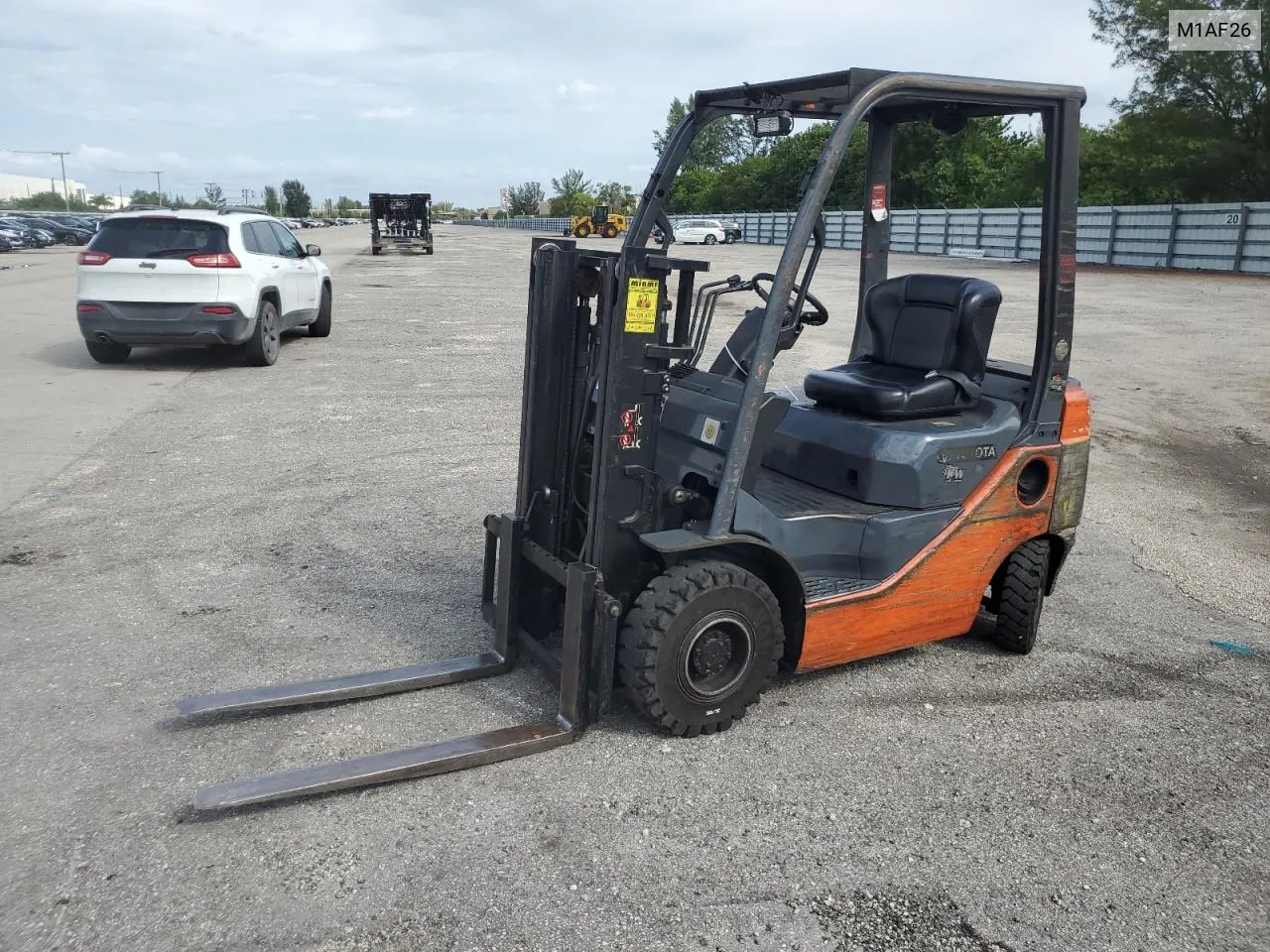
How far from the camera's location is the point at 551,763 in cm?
388

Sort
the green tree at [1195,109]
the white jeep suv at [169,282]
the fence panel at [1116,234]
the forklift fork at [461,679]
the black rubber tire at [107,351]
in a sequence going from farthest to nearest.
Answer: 1. the green tree at [1195,109]
2. the fence panel at [1116,234]
3. the black rubber tire at [107,351]
4. the white jeep suv at [169,282]
5. the forklift fork at [461,679]

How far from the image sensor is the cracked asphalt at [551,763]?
10.2 feet

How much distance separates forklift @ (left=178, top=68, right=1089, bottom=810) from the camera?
388 centimetres

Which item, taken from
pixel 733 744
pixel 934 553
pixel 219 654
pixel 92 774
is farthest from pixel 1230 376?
pixel 92 774

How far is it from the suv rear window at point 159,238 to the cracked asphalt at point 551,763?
4.63 metres

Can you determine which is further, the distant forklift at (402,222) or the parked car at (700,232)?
the parked car at (700,232)

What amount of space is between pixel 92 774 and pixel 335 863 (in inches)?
43.6

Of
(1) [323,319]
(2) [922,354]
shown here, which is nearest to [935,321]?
(2) [922,354]

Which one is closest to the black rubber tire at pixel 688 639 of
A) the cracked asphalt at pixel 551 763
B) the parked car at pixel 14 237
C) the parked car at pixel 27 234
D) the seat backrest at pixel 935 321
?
the cracked asphalt at pixel 551 763

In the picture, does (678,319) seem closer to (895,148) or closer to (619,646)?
(619,646)

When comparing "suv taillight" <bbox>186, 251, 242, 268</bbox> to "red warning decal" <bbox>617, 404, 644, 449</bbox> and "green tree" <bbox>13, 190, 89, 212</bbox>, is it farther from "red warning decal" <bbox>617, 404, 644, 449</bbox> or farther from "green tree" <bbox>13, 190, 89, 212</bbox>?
"green tree" <bbox>13, 190, 89, 212</bbox>

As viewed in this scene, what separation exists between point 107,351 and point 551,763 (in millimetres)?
10965

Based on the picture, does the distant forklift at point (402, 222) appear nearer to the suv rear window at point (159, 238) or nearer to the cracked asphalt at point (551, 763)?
the suv rear window at point (159, 238)

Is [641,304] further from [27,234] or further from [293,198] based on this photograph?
[293,198]
